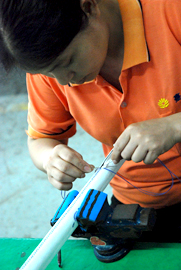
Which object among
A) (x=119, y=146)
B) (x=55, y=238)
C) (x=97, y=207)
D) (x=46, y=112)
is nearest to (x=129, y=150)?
(x=119, y=146)

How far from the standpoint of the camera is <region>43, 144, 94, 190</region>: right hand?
30.1 inches

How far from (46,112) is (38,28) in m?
0.45

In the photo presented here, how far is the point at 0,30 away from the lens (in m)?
Answer: 0.53

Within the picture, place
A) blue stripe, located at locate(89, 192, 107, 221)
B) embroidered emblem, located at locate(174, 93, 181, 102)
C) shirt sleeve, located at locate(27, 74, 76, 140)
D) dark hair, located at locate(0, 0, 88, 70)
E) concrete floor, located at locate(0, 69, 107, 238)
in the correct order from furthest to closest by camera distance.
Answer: concrete floor, located at locate(0, 69, 107, 238)
shirt sleeve, located at locate(27, 74, 76, 140)
embroidered emblem, located at locate(174, 93, 181, 102)
blue stripe, located at locate(89, 192, 107, 221)
dark hair, located at locate(0, 0, 88, 70)

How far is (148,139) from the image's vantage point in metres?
0.63

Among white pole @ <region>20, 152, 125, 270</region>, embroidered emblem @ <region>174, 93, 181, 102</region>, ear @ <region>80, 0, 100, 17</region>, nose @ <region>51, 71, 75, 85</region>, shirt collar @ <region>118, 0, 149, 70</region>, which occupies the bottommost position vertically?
white pole @ <region>20, 152, 125, 270</region>

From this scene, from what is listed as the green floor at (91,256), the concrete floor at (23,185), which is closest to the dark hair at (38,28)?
the green floor at (91,256)

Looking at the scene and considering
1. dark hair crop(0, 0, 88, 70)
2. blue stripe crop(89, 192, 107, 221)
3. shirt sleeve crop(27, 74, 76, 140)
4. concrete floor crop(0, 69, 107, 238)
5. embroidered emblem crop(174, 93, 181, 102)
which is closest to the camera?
dark hair crop(0, 0, 88, 70)

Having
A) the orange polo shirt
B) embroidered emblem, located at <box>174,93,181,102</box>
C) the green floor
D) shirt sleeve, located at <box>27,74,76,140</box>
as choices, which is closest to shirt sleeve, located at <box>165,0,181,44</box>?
the orange polo shirt

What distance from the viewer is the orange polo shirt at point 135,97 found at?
692 millimetres

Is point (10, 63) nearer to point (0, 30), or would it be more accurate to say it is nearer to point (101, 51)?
point (0, 30)

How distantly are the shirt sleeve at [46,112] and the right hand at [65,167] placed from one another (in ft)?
0.56

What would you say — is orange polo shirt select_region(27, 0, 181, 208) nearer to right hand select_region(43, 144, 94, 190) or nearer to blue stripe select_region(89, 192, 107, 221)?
right hand select_region(43, 144, 94, 190)

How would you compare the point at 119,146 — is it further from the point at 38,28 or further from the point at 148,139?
the point at 38,28
